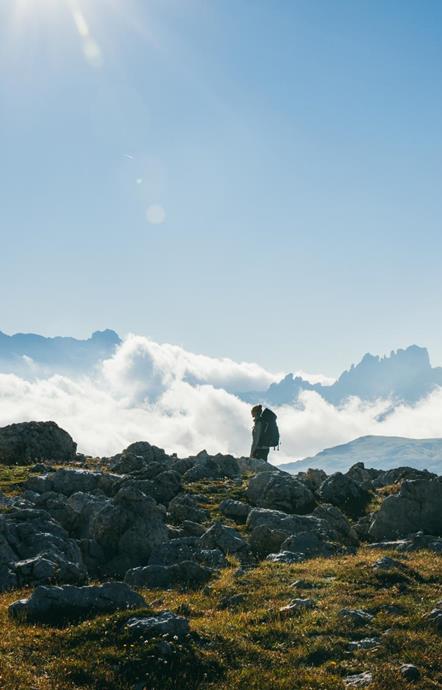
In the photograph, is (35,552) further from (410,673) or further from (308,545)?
(410,673)

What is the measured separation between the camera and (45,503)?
1417 inches

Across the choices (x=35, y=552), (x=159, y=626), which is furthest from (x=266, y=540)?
(x=159, y=626)

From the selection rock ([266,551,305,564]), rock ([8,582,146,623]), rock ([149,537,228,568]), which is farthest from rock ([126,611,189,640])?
rock ([266,551,305,564])

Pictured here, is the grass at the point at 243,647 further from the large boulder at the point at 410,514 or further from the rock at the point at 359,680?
the large boulder at the point at 410,514

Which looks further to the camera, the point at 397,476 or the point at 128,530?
the point at 397,476

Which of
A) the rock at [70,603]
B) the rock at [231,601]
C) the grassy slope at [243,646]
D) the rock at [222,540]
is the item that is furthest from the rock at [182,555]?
the rock at [70,603]

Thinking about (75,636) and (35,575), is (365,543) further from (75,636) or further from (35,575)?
(75,636)

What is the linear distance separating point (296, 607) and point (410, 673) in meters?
5.92

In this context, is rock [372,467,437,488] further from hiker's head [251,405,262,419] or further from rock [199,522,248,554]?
rock [199,522,248,554]

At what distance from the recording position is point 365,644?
1855cm

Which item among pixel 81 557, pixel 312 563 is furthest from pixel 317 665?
pixel 81 557

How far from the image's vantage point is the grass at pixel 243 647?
15.3 m

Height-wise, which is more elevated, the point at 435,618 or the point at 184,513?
the point at 184,513

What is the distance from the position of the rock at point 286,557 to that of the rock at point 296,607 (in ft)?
25.3
